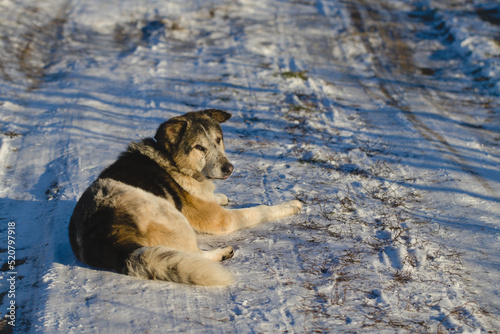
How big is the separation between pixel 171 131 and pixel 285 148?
2.77 m

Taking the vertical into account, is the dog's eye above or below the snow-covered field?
above

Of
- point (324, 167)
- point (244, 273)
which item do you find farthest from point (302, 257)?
point (324, 167)

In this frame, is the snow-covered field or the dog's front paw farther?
the dog's front paw

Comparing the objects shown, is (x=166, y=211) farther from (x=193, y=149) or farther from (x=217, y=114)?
(x=217, y=114)

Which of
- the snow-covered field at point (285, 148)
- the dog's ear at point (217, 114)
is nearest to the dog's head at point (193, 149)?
the dog's ear at point (217, 114)

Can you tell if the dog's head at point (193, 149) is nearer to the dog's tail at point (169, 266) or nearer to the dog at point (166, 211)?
the dog at point (166, 211)

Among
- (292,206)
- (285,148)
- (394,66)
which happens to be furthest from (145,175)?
(394,66)

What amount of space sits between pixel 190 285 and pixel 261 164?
3142mm

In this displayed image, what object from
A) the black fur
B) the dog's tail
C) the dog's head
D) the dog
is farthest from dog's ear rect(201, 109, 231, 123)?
the dog's tail

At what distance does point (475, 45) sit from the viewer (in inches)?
448

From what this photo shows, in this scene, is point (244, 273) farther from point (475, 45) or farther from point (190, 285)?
point (475, 45)

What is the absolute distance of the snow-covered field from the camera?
379cm

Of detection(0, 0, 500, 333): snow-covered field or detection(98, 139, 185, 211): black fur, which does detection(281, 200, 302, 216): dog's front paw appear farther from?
detection(98, 139, 185, 211): black fur

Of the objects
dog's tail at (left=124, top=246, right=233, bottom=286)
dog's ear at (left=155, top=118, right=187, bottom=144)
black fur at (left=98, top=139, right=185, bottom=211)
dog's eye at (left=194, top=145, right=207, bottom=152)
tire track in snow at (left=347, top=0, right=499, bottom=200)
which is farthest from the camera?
tire track in snow at (left=347, top=0, right=499, bottom=200)
